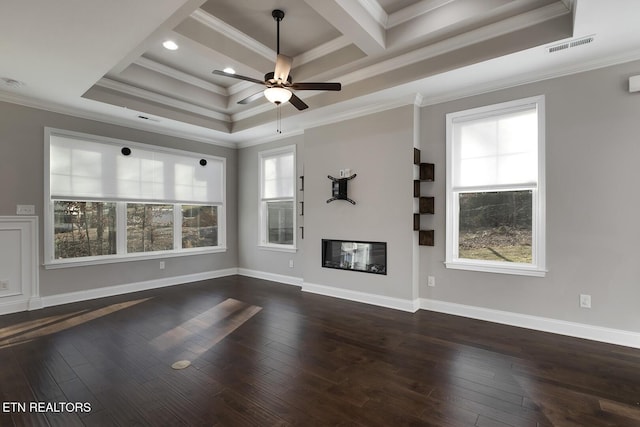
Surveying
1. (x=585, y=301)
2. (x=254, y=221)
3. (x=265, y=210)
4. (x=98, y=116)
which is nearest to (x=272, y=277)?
(x=254, y=221)

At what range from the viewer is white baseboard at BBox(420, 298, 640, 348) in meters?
3.20

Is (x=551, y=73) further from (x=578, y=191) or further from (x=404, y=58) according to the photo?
(x=404, y=58)

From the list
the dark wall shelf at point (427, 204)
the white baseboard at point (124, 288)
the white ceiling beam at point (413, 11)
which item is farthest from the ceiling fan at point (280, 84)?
the white baseboard at point (124, 288)

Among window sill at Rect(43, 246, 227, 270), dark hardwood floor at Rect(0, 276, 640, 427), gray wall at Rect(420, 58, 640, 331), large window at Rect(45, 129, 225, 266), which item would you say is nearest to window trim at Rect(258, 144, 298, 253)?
large window at Rect(45, 129, 225, 266)

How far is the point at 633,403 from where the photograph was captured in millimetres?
2268

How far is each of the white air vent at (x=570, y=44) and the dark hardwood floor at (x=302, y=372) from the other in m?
2.89

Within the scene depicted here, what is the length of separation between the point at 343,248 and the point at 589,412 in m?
3.38

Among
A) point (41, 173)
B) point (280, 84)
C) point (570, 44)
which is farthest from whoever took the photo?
point (41, 173)

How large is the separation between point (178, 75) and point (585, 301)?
5933 mm

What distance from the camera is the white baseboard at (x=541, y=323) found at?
126 inches

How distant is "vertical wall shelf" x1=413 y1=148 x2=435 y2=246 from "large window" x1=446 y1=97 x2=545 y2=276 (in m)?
0.22

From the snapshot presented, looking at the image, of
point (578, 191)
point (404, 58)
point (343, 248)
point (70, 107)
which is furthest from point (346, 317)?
point (70, 107)

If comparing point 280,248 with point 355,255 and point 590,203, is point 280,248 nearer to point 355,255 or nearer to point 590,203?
point 355,255

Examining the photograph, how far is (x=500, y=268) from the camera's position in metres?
3.84
